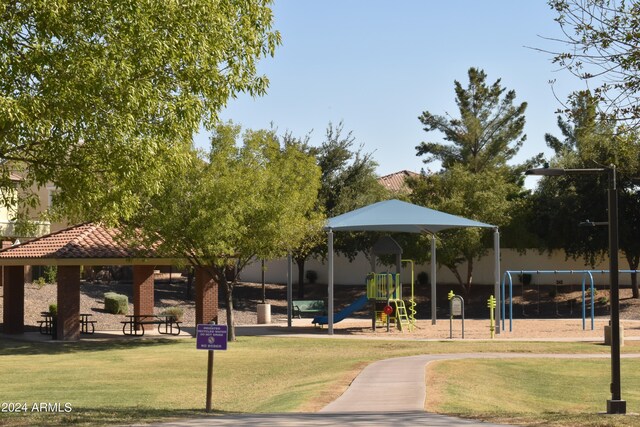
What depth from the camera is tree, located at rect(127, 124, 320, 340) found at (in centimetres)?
2997

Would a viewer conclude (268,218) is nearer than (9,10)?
No

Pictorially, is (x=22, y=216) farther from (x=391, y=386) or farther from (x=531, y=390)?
(x=531, y=390)

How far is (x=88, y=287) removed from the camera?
164 ft

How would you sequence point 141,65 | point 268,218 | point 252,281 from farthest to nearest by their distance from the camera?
point 252,281 < point 268,218 < point 141,65

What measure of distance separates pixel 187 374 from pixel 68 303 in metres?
10.7

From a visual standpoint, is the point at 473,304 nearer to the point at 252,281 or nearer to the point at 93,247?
the point at 252,281

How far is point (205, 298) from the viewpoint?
35969mm

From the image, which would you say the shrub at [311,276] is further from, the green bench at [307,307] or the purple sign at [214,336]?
the purple sign at [214,336]

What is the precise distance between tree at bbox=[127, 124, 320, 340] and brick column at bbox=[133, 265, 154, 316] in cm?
491

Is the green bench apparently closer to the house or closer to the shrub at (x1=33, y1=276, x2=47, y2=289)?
the house

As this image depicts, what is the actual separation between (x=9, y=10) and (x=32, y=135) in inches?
80.5

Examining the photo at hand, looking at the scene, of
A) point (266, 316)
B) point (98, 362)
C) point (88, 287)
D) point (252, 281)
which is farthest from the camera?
point (252, 281)

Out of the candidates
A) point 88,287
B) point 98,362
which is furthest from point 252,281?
point 98,362

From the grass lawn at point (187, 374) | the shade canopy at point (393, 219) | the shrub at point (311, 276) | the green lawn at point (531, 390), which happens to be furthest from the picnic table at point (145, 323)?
the shrub at point (311, 276)
